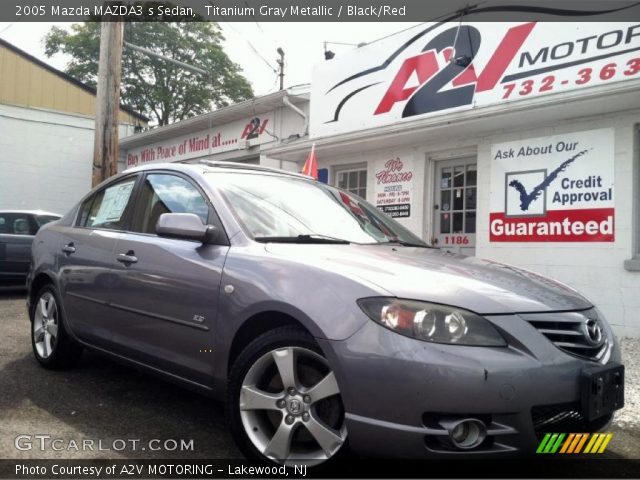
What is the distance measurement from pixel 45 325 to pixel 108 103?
16.0 ft

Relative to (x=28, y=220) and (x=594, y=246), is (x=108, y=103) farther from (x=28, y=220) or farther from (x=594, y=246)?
(x=594, y=246)

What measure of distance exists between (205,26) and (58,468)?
2955cm

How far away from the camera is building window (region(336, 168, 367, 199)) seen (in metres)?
9.73

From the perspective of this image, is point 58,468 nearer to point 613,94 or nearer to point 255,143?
point 613,94

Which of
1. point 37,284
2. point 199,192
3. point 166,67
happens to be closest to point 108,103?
point 37,284

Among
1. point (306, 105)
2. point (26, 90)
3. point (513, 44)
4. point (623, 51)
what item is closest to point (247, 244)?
point (623, 51)

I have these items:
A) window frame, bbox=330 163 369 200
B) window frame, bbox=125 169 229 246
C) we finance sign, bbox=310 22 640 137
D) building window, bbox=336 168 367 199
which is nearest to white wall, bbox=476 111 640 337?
we finance sign, bbox=310 22 640 137

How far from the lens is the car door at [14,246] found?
30.2 feet

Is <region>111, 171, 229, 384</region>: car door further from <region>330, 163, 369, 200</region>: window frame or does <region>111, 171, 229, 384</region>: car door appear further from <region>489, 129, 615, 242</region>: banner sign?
<region>330, 163, 369, 200</region>: window frame

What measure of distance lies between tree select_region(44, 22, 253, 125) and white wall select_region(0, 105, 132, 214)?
11.6m

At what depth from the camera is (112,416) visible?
3.40 metres

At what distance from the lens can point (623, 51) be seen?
621 cm

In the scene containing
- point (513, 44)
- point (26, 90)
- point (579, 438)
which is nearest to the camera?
point (579, 438)

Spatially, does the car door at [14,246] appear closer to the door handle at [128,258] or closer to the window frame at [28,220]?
the window frame at [28,220]
